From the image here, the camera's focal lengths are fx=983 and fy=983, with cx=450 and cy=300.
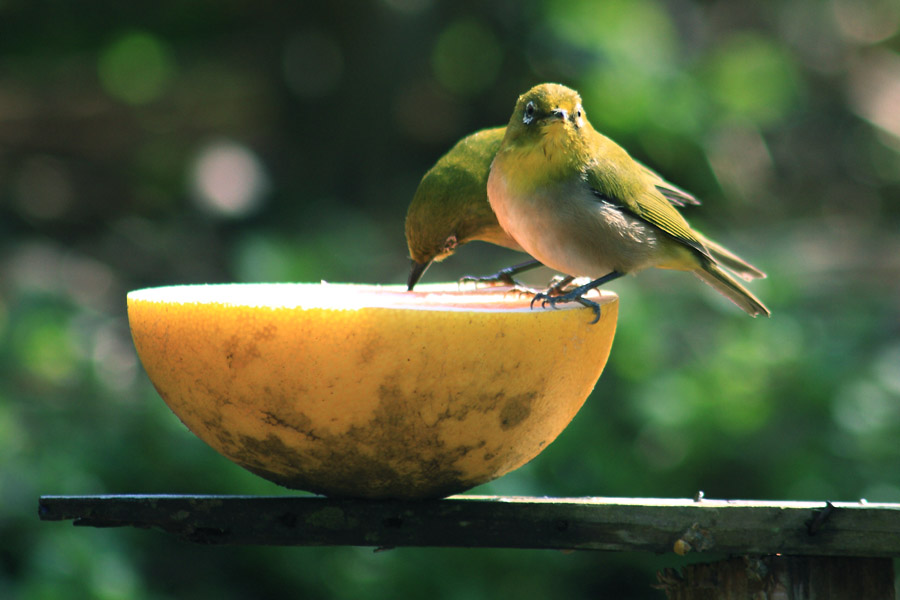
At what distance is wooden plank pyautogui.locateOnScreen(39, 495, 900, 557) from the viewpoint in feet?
4.79

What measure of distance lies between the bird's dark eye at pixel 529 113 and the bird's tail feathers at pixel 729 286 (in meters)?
0.57

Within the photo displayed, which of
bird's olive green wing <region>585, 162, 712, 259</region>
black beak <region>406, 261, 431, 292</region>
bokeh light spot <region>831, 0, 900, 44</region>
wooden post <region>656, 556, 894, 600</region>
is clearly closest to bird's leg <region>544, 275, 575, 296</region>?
bird's olive green wing <region>585, 162, 712, 259</region>

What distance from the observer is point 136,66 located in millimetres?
6445

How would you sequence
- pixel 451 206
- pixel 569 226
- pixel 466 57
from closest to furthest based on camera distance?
pixel 569 226 → pixel 451 206 → pixel 466 57

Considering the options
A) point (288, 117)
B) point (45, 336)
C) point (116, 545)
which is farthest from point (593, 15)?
point (116, 545)

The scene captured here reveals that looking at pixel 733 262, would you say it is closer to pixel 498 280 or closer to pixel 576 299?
pixel 498 280

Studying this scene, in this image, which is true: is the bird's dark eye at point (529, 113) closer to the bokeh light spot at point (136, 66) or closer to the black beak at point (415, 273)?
the black beak at point (415, 273)

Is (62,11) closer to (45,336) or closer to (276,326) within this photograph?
(45,336)

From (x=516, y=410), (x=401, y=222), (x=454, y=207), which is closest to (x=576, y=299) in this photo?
(x=516, y=410)

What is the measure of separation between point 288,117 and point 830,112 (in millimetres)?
4808

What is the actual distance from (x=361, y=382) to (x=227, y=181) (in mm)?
5427

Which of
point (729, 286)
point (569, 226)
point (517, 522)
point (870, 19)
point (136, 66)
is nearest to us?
point (517, 522)

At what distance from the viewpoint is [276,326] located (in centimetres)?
142

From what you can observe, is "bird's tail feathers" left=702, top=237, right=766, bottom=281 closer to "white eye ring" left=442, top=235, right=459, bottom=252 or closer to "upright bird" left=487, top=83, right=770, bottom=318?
"upright bird" left=487, top=83, right=770, bottom=318
